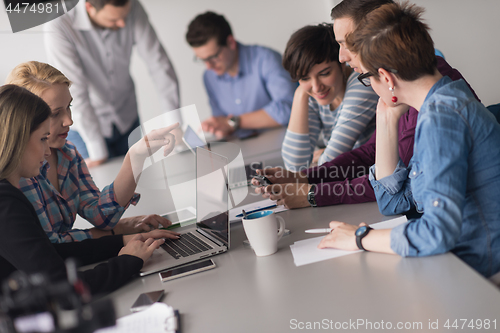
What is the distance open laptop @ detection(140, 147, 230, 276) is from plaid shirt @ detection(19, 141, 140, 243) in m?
0.31

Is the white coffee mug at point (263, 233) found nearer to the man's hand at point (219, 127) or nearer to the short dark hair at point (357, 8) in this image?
the short dark hair at point (357, 8)

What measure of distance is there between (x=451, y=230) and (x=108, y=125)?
9.65 ft

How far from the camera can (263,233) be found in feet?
3.18

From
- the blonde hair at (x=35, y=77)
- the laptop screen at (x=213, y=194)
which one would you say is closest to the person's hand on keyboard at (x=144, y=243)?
the laptop screen at (x=213, y=194)

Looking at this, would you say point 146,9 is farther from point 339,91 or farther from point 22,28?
point 339,91

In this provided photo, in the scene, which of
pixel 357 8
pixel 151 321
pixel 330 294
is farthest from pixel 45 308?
pixel 357 8

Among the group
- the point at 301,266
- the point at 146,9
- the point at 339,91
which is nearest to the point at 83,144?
the point at 146,9

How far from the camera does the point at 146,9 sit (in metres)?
3.41

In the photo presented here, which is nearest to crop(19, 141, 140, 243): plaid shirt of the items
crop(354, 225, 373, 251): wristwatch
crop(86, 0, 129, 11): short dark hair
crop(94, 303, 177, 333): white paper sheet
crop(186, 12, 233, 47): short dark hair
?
crop(94, 303, 177, 333): white paper sheet

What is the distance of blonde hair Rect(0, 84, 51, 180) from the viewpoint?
962 mm

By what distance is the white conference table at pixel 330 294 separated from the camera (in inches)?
26.4

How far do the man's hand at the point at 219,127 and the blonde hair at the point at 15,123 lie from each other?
73.0 inches

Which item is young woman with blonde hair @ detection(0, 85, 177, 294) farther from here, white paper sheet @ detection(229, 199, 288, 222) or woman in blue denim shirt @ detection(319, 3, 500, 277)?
woman in blue denim shirt @ detection(319, 3, 500, 277)

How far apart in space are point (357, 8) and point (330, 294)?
1.07 m
